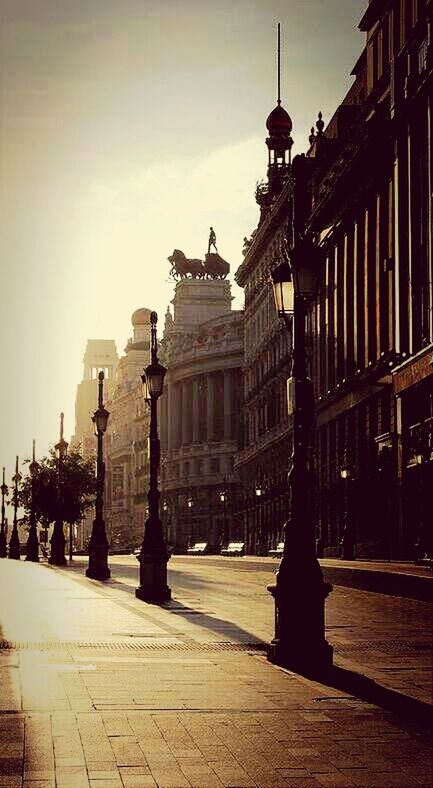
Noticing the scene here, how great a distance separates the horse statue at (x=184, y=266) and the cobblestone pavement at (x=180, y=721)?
145559mm

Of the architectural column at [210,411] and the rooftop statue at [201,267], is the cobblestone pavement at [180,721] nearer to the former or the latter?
the architectural column at [210,411]

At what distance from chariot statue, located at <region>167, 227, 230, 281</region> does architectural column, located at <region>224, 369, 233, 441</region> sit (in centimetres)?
2917

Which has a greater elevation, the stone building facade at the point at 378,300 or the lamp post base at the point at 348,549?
the stone building facade at the point at 378,300

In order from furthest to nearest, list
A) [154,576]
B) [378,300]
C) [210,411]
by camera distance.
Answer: [210,411] < [378,300] < [154,576]

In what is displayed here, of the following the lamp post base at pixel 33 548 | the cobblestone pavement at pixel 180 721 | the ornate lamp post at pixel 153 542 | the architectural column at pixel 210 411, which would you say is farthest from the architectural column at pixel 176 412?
the cobblestone pavement at pixel 180 721

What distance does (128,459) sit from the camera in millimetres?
179875

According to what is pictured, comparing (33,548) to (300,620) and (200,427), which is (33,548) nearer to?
(300,620)

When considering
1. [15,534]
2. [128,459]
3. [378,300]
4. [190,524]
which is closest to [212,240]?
[128,459]

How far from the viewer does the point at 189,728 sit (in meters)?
10.1

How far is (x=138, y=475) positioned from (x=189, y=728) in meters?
158

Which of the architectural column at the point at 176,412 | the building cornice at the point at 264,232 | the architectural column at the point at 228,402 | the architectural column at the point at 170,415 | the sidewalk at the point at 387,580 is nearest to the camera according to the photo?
the sidewalk at the point at 387,580

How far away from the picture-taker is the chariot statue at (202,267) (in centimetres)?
16462

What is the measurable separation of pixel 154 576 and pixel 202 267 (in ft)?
452

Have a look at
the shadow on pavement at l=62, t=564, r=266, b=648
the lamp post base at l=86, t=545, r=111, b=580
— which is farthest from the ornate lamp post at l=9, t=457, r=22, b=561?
the shadow on pavement at l=62, t=564, r=266, b=648
